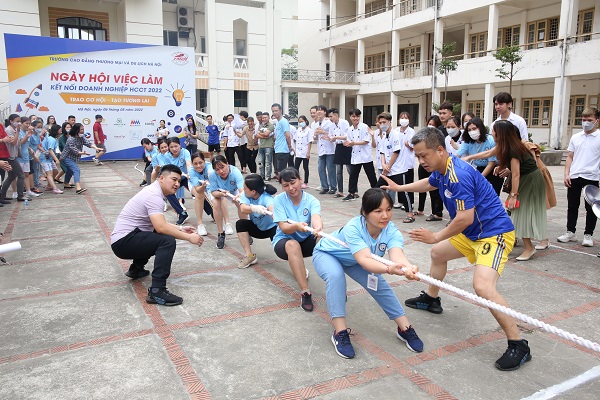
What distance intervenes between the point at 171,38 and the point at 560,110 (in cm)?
1938

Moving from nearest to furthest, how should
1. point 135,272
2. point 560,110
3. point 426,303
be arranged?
1. point 426,303
2. point 135,272
3. point 560,110

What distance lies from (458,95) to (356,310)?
964 inches

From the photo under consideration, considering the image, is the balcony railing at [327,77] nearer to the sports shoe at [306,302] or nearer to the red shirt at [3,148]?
the red shirt at [3,148]

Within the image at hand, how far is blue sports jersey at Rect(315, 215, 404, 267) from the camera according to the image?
10.3ft

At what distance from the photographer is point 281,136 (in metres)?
10.9

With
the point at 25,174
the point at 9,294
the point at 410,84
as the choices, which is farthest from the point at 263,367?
the point at 410,84

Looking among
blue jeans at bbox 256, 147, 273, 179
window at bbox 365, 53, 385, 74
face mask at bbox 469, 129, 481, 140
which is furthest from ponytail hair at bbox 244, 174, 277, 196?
window at bbox 365, 53, 385, 74

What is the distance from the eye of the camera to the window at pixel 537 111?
20906mm

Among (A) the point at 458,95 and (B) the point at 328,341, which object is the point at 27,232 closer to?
(B) the point at 328,341

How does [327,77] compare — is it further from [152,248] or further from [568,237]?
[152,248]

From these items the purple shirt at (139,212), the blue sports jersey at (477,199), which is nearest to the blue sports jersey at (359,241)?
the blue sports jersey at (477,199)

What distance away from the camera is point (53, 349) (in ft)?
10.7

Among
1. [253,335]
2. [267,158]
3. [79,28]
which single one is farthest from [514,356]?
[79,28]

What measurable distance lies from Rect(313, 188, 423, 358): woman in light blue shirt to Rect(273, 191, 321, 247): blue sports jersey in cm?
76
